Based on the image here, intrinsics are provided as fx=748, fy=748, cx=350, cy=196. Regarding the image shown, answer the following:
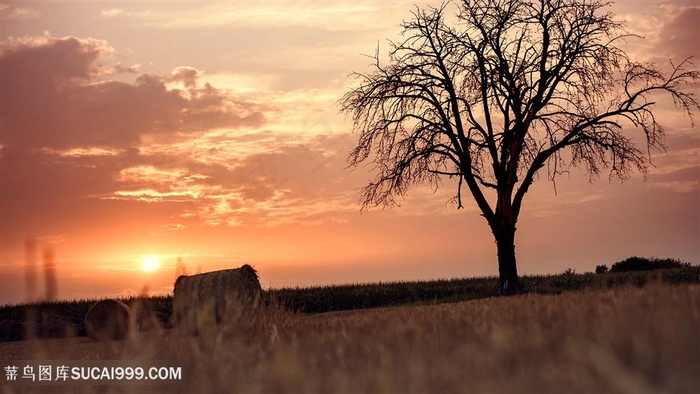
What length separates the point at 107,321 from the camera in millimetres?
21625

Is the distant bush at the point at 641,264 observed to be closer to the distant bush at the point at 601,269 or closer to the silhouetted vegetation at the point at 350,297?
the distant bush at the point at 601,269

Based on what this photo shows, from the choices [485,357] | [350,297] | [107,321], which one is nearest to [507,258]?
[350,297]

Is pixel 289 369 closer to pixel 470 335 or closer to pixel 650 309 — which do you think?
pixel 470 335

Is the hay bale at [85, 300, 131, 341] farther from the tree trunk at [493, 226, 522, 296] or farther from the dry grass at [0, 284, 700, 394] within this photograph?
the dry grass at [0, 284, 700, 394]

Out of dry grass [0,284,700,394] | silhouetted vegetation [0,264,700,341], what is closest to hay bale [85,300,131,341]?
silhouetted vegetation [0,264,700,341]

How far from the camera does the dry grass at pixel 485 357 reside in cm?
287

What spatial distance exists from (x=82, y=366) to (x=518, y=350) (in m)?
3.01

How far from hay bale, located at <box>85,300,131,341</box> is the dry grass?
698 inches

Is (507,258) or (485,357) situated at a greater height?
(507,258)

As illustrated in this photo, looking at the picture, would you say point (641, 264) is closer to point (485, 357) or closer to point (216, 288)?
point (216, 288)

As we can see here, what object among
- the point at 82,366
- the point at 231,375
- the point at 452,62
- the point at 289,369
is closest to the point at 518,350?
the point at 289,369

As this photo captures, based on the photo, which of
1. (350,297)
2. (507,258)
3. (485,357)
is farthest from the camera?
(350,297)

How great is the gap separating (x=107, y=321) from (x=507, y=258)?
13.3 m

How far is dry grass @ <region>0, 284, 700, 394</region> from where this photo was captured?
287cm
